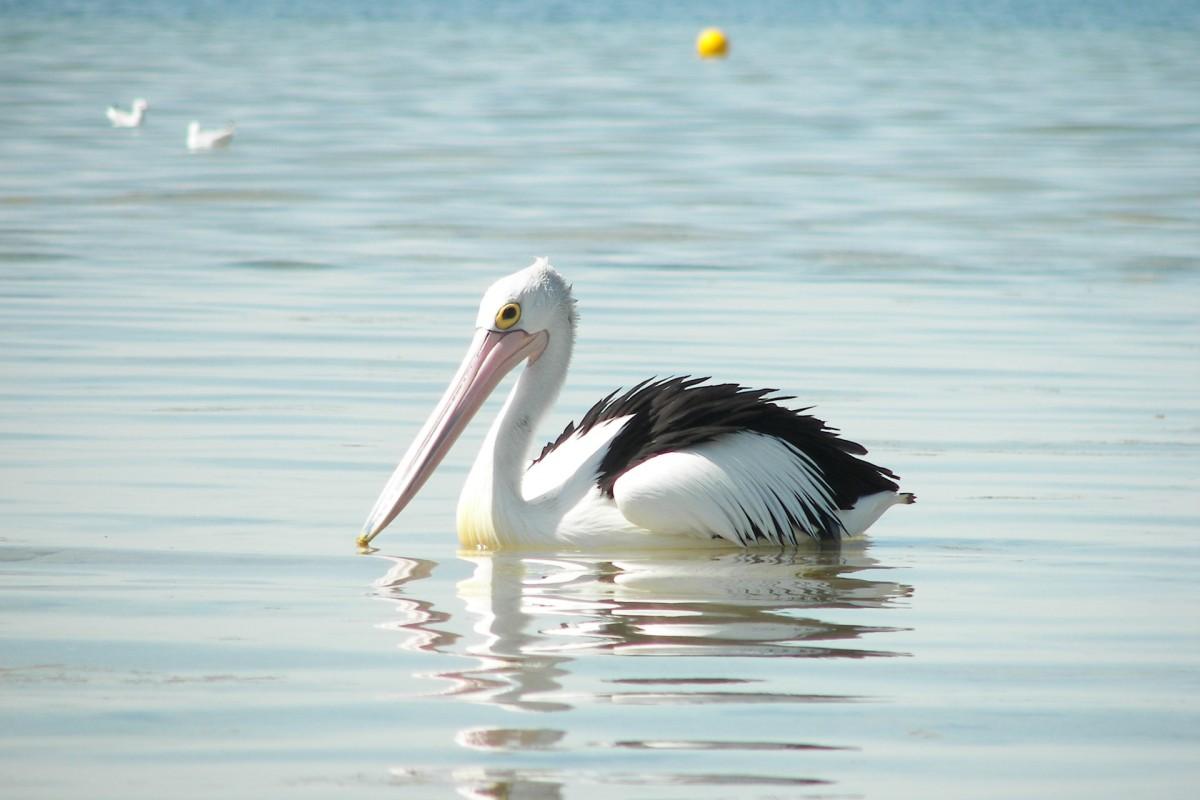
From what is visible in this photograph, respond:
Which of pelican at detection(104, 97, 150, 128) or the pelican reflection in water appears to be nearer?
the pelican reflection in water

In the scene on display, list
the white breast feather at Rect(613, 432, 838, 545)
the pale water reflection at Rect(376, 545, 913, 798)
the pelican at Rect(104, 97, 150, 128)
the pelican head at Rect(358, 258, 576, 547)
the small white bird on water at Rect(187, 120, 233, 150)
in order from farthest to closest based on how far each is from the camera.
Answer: the pelican at Rect(104, 97, 150, 128) → the small white bird on water at Rect(187, 120, 233, 150) → the pelican head at Rect(358, 258, 576, 547) → the white breast feather at Rect(613, 432, 838, 545) → the pale water reflection at Rect(376, 545, 913, 798)

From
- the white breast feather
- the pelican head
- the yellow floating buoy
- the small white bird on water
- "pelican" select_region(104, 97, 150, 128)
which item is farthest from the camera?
the yellow floating buoy

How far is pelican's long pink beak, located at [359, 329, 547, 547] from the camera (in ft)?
18.7

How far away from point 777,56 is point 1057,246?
88.3 ft

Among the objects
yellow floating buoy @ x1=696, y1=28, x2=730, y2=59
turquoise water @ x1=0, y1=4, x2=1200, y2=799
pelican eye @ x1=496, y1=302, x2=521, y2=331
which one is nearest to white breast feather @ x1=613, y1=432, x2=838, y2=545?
turquoise water @ x1=0, y1=4, x2=1200, y2=799

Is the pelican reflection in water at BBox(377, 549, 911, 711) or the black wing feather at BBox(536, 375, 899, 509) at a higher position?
the black wing feather at BBox(536, 375, 899, 509)

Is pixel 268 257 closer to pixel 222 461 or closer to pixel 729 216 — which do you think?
pixel 729 216

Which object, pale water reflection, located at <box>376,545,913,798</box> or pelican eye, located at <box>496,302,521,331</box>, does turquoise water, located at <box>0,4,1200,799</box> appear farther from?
pelican eye, located at <box>496,302,521,331</box>

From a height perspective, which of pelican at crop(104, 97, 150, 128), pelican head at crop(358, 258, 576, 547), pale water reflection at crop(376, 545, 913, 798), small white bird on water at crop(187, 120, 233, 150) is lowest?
→ pale water reflection at crop(376, 545, 913, 798)

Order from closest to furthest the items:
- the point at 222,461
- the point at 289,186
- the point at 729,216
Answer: the point at 222,461 → the point at 729,216 → the point at 289,186

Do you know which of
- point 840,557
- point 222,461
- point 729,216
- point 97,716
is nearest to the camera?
point 97,716

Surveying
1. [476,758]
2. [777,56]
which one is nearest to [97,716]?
[476,758]

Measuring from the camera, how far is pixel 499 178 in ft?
54.2

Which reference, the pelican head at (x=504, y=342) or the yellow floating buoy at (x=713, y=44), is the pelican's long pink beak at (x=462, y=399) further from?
the yellow floating buoy at (x=713, y=44)
